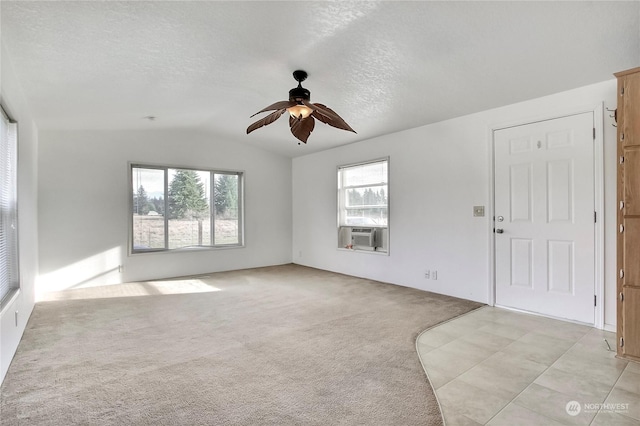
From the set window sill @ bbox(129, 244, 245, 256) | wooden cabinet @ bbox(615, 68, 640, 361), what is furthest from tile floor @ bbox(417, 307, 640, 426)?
window sill @ bbox(129, 244, 245, 256)

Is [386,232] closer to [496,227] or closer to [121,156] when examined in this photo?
[496,227]

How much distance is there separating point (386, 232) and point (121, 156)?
14.7 feet

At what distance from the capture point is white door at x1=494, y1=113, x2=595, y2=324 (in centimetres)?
324

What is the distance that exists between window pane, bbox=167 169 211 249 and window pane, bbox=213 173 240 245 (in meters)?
0.17

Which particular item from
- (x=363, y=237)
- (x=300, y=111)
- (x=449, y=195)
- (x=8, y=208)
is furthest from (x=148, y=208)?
(x=449, y=195)

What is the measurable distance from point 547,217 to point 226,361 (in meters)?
3.44

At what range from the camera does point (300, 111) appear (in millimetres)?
2908

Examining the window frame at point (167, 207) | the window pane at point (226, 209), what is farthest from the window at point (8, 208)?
the window pane at point (226, 209)

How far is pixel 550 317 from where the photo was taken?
3473 mm

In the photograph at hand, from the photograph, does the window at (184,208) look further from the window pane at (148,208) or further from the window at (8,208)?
the window at (8,208)

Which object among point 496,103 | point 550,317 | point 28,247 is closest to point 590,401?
point 550,317

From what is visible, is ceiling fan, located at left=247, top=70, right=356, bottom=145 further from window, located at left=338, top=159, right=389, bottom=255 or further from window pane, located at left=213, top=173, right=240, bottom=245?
window pane, located at left=213, top=173, right=240, bottom=245

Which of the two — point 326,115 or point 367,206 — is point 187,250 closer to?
point 367,206

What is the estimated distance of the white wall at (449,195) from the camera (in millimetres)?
3197
